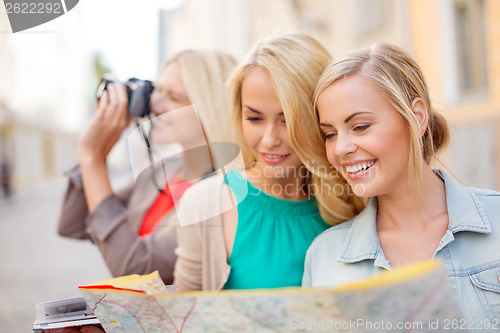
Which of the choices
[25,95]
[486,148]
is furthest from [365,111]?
[25,95]

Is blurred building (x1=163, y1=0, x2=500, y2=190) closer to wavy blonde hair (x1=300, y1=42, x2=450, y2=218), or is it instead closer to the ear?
wavy blonde hair (x1=300, y1=42, x2=450, y2=218)

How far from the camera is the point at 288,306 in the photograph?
3.32 feet

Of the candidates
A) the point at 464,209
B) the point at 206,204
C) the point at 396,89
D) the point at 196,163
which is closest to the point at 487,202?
the point at 464,209

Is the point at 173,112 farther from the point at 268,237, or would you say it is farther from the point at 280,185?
the point at 268,237

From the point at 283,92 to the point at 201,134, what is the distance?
624mm

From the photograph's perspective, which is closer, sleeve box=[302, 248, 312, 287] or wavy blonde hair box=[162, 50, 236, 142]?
sleeve box=[302, 248, 312, 287]

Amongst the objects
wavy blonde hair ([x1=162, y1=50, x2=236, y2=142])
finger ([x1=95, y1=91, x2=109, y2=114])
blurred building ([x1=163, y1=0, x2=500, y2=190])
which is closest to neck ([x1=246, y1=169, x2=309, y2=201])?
wavy blonde hair ([x1=162, y1=50, x2=236, y2=142])

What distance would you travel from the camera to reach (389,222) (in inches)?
60.4

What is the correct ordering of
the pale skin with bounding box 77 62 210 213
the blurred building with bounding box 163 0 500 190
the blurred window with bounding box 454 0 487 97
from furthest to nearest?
the blurred window with bounding box 454 0 487 97
the blurred building with bounding box 163 0 500 190
the pale skin with bounding box 77 62 210 213

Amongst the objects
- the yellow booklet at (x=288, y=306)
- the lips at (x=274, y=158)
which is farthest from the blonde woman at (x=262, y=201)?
the yellow booklet at (x=288, y=306)

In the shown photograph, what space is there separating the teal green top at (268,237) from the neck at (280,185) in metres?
0.03

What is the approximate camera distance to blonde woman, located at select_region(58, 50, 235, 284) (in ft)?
6.32

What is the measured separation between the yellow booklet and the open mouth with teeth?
1.64 feet

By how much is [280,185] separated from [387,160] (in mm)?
516
